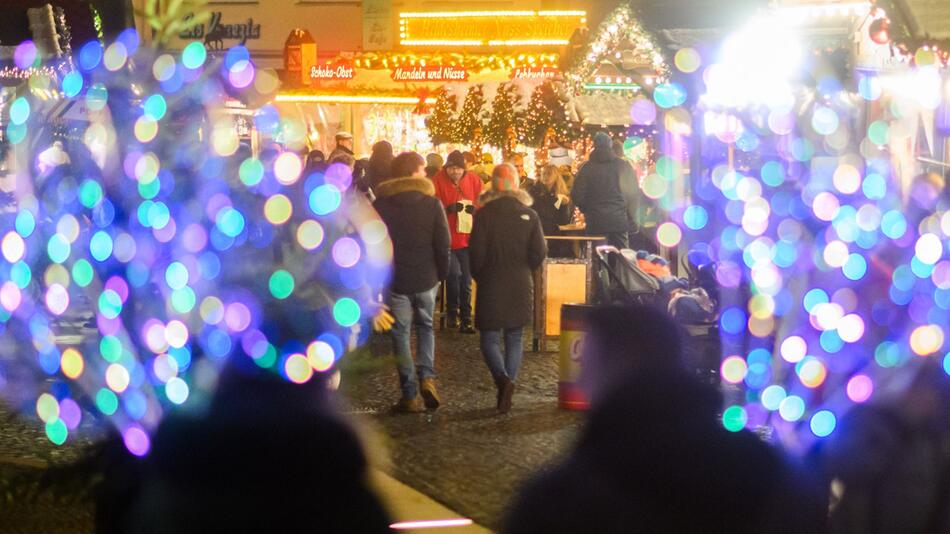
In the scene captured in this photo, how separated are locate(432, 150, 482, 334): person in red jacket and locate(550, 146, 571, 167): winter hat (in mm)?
5542

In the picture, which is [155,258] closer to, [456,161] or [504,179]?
[504,179]

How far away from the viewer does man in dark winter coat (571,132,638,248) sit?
15.9 meters

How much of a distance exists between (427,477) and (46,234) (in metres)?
4.27

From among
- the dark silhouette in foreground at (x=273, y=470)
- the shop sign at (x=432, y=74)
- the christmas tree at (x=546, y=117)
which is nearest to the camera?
the dark silhouette in foreground at (x=273, y=470)

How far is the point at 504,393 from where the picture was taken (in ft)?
34.8

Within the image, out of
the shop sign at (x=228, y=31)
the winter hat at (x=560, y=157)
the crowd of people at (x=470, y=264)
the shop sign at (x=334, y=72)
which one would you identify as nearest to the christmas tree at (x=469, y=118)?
the winter hat at (x=560, y=157)

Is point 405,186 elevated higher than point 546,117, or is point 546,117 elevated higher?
point 546,117

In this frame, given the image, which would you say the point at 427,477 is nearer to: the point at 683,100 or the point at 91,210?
the point at 91,210

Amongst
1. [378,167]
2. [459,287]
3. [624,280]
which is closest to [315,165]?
[378,167]

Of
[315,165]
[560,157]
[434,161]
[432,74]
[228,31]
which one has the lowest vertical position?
[315,165]

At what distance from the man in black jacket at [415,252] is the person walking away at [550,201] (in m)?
6.07

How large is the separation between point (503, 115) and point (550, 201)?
1972 mm

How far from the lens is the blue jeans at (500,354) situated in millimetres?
10617

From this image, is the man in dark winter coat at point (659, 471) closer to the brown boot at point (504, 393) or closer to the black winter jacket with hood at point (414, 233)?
the black winter jacket with hood at point (414, 233)
